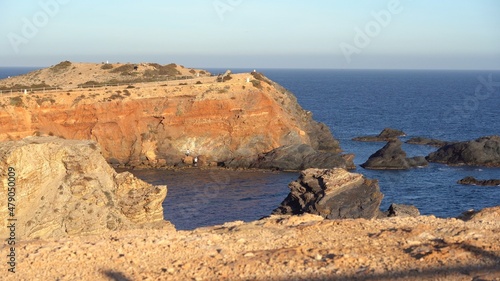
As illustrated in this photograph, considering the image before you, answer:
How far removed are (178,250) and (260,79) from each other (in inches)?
2353

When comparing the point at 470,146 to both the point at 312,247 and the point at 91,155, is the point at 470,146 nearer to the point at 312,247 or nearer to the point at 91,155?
the point at 91,155

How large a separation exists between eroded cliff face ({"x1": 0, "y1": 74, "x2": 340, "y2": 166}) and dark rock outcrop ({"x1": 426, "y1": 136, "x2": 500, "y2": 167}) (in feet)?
47.0

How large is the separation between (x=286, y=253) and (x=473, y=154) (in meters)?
56.2

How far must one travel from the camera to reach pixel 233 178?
191ft

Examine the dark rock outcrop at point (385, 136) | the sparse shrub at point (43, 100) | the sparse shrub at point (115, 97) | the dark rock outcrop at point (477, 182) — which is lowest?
the dark rock outcrop at point (385, 136)

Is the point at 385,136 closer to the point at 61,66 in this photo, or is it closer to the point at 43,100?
the point at 43,100

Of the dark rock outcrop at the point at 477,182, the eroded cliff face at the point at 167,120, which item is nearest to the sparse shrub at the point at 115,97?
the eroded cliff face at the point at 167,120

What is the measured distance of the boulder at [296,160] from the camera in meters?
61.6

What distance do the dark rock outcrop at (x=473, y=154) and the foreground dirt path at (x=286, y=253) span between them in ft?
166

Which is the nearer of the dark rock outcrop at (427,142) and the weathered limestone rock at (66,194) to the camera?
the weathered limestone rock at (66,194)

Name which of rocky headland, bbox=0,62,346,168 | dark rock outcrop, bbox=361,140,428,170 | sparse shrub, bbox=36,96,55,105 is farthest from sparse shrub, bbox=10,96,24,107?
dark rock outcrop, bbox=361,140,428,170

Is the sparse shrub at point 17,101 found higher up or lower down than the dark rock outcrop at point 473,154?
higher up

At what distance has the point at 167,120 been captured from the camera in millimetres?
65750

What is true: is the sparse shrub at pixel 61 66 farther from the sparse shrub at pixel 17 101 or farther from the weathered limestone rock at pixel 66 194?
the weathered limestone rock at pixel 66 194
